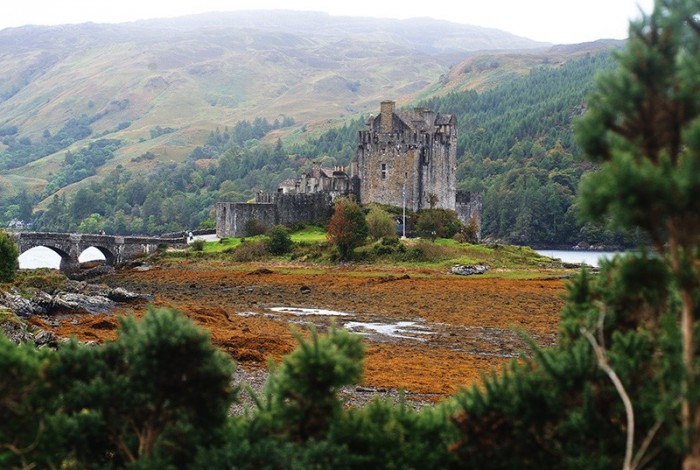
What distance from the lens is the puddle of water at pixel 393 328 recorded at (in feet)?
135

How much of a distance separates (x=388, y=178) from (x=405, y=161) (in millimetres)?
2287

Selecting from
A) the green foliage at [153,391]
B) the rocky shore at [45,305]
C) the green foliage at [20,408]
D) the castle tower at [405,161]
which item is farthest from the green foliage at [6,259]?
the green foliage at [20,408]

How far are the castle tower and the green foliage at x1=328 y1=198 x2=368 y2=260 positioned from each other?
1273 centimetres

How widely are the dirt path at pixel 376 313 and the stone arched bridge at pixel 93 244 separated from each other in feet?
43.5

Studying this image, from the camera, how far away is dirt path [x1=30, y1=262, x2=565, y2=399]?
32250mm

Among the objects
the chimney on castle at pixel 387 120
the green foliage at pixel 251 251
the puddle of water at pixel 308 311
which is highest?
the chimney on castle at pixel 387 120

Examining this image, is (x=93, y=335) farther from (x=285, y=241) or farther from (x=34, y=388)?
(x=285, y=241)

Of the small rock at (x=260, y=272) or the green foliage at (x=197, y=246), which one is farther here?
the green foliage at (x=197, y=246)

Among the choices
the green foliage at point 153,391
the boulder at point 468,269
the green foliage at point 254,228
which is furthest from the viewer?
the green foliage at point 254,228

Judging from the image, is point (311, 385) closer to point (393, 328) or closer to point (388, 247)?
point (393, 328)

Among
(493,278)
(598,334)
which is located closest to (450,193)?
(493,278)

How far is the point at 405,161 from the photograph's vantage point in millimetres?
86500

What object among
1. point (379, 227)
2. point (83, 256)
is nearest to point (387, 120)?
point (379, 227)

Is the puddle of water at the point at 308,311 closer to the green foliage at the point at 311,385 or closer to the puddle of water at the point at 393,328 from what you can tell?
the puddle of water at the point at 393,328
